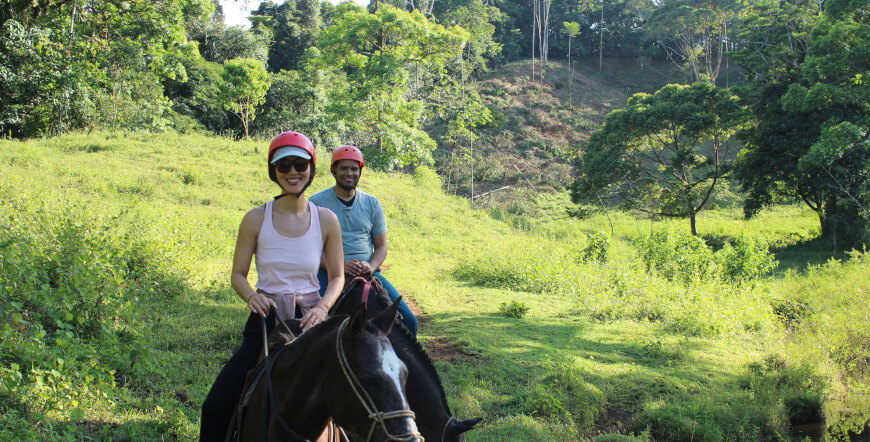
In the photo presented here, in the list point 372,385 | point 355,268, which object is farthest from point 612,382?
point 372,385

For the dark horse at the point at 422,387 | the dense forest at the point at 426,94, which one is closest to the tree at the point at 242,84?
the dense forest at the point at 426,94

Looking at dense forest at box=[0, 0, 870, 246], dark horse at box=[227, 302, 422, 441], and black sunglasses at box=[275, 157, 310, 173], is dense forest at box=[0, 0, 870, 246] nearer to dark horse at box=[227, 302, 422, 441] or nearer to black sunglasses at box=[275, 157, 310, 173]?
black sunglasses at box=[275, 157, 310, 173]

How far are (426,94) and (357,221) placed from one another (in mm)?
25120

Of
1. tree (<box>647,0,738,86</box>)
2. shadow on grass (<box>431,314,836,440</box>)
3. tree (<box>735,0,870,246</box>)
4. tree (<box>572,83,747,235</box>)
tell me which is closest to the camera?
shadow on grass (<box>431,314,836,440</box>)

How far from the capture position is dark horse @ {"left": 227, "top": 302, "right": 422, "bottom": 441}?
1673 mm

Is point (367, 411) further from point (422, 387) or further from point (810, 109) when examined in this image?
point (810, 109)

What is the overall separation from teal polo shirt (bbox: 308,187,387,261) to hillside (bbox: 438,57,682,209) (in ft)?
72.2

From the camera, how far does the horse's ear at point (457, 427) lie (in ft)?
7.32

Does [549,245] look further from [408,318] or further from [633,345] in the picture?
[408,318]

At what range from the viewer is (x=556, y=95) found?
43.6 metres

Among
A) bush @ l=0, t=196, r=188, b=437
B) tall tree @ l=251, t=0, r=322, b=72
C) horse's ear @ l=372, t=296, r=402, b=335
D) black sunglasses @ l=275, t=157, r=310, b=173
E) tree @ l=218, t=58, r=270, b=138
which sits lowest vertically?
bush @ l=0, t=196, r=188, b=437

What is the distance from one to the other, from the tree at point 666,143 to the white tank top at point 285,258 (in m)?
21.0

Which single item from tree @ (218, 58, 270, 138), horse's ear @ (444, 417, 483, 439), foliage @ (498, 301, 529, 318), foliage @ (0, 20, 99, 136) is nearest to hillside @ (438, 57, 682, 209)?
tree @ (218, 58, 270, 138)

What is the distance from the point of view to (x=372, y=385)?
1708 mm
